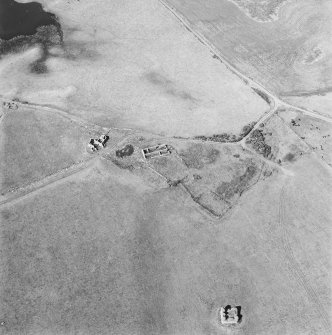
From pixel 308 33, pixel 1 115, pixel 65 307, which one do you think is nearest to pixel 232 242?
pixel 65 307

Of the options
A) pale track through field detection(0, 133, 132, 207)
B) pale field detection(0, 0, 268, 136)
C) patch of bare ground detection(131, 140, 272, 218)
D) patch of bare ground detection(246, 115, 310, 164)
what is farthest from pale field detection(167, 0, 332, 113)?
pale track through field detection(0, 133, 132, 207)

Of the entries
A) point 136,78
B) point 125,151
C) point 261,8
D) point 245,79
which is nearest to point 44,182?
point 125,151

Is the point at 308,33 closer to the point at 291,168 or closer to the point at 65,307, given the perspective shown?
the point at 291,168

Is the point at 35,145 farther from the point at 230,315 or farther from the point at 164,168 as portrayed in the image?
the point at 230,315

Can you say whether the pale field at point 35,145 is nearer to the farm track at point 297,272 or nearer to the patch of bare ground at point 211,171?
the patch of bare ground at point 211,171

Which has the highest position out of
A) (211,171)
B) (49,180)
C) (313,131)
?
(313,131)

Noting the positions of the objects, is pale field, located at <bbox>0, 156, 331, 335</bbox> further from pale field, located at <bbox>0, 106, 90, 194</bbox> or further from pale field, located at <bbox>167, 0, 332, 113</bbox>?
pale field, located at <bbox>167, 0, 332, 113</bbox>
